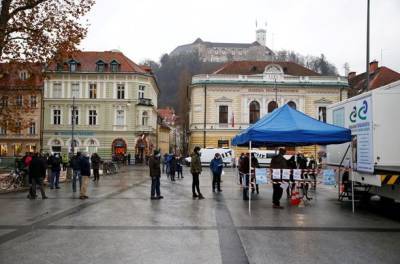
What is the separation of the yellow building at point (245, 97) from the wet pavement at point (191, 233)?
152ft

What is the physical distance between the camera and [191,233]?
412 inches

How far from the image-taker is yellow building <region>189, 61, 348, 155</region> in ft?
206

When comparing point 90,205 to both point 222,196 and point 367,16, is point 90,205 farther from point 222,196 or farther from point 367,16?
point 367,16

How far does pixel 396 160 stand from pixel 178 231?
21.7 feet

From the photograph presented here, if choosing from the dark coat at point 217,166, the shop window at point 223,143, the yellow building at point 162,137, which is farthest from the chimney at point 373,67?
the dark coat at point 217,166

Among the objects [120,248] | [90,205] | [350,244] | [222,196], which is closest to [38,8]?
[90,205]

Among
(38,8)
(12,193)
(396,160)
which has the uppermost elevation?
(38,8)

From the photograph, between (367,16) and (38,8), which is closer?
(38,8)

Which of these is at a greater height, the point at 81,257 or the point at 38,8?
the point at 38,8

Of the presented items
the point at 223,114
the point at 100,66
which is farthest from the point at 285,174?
the point at 100,66

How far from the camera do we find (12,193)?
21.0 metres

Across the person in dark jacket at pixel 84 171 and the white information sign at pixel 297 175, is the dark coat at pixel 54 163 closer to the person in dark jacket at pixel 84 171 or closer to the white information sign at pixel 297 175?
the person in dark jacket at pixel 84 171

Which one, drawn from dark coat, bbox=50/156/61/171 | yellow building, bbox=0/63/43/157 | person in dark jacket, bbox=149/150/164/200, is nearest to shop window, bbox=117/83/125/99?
yellow building, bbox=0/63/43/157

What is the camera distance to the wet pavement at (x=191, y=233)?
8219 mm
